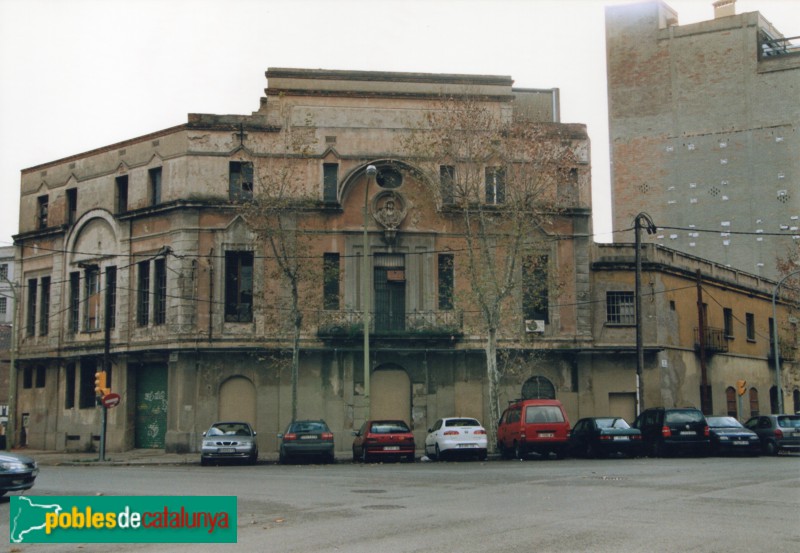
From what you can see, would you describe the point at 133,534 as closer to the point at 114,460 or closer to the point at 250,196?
the point at 114,460

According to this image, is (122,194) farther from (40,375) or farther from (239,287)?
(40,375)

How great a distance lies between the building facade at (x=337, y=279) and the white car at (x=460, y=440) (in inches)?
265

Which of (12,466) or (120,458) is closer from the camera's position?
(12,466)

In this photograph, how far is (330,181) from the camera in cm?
3878

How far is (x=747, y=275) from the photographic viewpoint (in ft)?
165

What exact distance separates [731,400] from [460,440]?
23337mm

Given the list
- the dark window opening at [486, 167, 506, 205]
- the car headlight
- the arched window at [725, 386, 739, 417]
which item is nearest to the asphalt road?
the car headlight

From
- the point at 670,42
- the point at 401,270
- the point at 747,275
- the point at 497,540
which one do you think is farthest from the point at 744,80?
the point at 497,540

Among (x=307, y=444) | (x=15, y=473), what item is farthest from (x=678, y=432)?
(x=15, y=473)

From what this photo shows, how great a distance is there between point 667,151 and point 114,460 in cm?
3894

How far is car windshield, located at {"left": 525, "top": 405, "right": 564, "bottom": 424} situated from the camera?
29.0 meters

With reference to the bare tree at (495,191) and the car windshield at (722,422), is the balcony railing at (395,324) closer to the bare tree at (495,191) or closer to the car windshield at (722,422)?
the bare tree at (495,191)

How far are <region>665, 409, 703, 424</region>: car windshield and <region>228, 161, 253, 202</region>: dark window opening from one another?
18590 millimetres

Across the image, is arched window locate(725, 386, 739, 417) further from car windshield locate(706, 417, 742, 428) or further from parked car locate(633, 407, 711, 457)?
parked car locate(633, 407, 711, 457)
